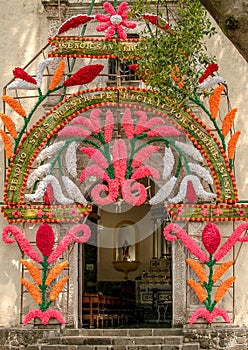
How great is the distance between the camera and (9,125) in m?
11.6

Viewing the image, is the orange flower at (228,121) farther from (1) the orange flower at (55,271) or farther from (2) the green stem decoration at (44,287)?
(2) the green stem decoration at (44,287)

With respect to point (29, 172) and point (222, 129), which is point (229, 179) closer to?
point (222, 129)

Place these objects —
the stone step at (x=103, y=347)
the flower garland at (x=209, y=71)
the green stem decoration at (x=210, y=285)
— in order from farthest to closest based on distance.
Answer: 1. the green stem decoration at (x=210, y=285)
2. the flower garland at (x=209, y=71)
3. the stone step at (x=103, y=347)

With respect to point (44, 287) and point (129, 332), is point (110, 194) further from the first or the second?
point (129, 332)

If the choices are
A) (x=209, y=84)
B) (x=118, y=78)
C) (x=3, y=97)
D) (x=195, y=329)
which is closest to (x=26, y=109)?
(x=3, y=97)

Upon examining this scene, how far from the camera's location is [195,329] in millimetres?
11219

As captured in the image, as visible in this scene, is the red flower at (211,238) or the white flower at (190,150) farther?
the white flower at (190,150)

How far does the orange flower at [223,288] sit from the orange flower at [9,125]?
3901mm

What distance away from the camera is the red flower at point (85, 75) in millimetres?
11391

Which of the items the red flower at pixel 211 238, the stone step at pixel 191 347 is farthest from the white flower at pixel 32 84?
the stone step at pixel 191 347

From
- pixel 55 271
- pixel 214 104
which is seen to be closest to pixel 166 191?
pixel 214 104

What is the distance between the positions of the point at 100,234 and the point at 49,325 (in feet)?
19.6

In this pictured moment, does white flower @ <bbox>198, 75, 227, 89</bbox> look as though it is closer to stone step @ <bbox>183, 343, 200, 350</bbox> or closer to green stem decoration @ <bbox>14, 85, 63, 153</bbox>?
green stem decoration @ <bbox>14, 85, 63, 153</bbox>

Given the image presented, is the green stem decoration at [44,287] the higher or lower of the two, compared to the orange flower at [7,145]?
lower
